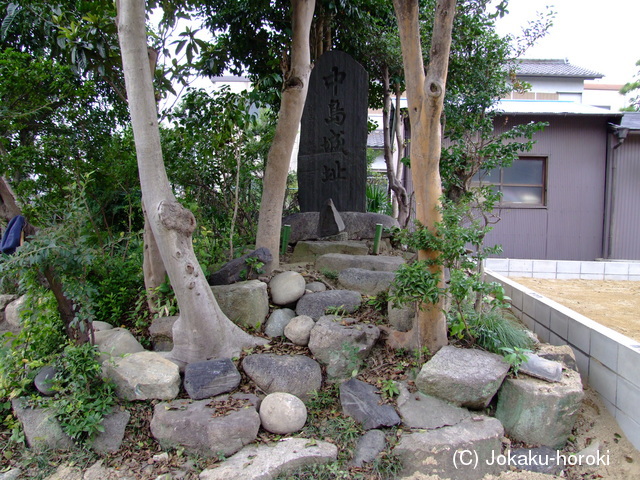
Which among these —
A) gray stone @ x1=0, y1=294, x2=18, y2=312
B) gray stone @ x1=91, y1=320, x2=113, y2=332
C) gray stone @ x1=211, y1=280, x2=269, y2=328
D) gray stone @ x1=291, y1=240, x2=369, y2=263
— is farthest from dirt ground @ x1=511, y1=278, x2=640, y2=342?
gray stone @ x1=0, y1=294, x2=18, y2=312

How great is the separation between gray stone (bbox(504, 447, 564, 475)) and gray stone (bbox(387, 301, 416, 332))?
4.05 ft

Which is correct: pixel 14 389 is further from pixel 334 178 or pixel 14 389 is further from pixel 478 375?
pixel 334 178

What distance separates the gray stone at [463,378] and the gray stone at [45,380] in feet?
9.30

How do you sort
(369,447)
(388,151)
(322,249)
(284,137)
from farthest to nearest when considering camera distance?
(388,151), (322,249), (284,137), (369,447)

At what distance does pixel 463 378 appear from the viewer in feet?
10.8

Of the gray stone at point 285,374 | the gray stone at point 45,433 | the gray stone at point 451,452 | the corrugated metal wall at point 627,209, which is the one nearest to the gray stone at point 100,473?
the gray stone at point 45,433

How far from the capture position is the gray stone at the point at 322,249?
568 centimetres

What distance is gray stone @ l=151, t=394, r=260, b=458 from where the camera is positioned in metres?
3.07

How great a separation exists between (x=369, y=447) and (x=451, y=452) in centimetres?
56

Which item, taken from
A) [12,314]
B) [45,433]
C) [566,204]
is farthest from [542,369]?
[566,204]

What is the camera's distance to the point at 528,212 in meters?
10.6

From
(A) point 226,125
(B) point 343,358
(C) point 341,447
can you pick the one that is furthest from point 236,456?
(A) point 226,125

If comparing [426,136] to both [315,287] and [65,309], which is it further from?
[65,309]

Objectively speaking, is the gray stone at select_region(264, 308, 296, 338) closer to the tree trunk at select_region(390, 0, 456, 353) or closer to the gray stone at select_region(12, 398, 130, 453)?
the tree trunk at select_region(390, 0, 456, 353)
